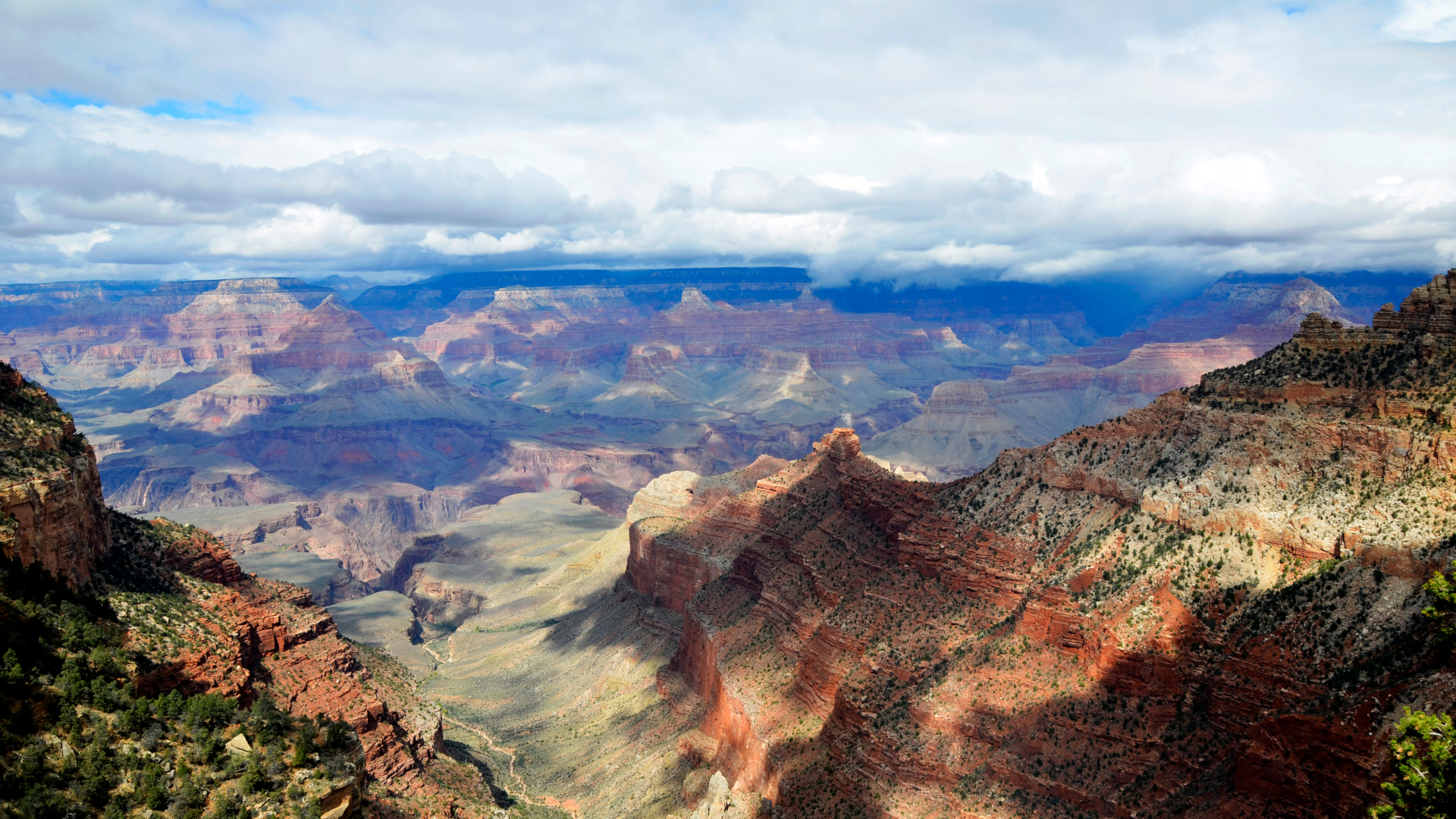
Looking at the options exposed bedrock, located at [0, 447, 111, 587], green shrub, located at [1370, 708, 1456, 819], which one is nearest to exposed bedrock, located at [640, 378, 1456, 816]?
green shrub, located at [1370, 708, 1456, 819]

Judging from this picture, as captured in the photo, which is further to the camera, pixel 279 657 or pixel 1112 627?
pixel 279 657

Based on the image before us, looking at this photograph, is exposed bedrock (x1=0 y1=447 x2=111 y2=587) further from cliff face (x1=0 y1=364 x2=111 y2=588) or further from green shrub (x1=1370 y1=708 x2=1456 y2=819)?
green shrub (x1=1370 y1=708 x2=1456 y2=819)

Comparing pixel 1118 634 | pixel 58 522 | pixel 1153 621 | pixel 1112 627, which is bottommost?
pixel 1118 634

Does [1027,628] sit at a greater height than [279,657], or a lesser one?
greater

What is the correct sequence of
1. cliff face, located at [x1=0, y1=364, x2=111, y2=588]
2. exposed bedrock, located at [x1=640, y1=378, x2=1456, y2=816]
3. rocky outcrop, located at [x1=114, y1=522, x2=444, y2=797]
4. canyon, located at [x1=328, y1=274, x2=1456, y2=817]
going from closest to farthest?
exposed bedrock, located at [x1=640, y1=378, x2=1456, y2=816] → canyon, located at [x1=328, y1=274, x2=1456, y2=817] → cliff face, located at [x1=0, y1=364, x2=111, y2=588] → rocky outcrop, located at [x1=114, y1=522, x2=444, y2=797]

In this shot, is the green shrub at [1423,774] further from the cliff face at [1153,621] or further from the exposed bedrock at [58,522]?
the exposed bedrock at [58,522]

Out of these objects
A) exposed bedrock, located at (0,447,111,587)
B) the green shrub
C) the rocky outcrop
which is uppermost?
exposed bedrock, located at (0,447,111,587)

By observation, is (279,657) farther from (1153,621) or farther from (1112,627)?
(1153,621)

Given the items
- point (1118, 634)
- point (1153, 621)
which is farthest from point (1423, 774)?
point (1118, 634)

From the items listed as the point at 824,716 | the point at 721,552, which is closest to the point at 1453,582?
the point at 824,716

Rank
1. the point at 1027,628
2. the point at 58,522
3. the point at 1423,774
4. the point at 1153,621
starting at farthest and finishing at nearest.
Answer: the point at 1027,628
the point at 58,522
the point at 1153,621
the point at 1423,774
